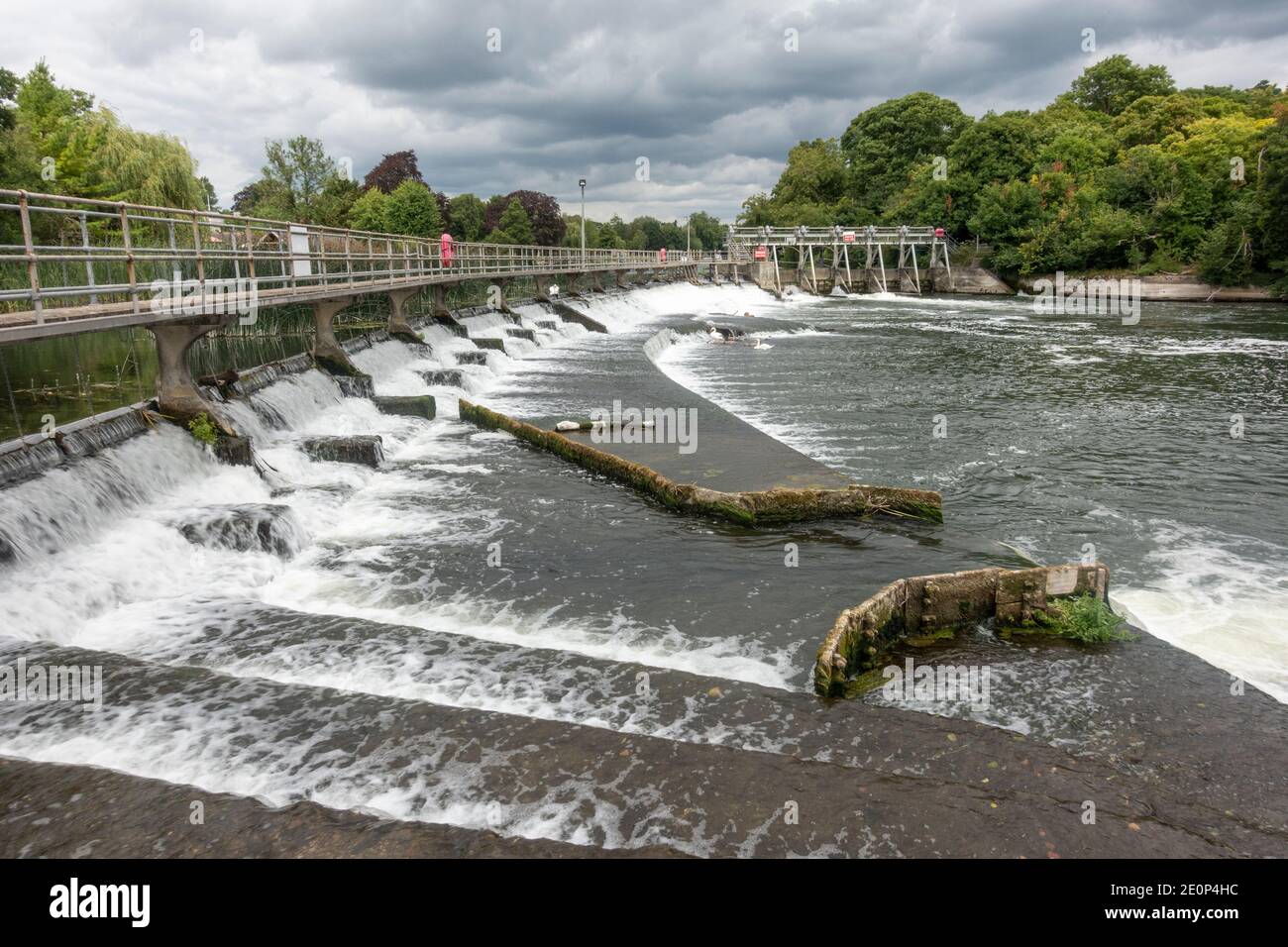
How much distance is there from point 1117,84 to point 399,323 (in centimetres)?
11925

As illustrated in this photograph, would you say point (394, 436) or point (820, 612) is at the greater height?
point (394, 436)

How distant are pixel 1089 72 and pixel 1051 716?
437 feet

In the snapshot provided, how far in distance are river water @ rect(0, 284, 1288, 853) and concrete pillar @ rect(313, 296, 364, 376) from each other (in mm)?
1161

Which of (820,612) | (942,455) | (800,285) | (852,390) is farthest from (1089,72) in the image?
(820,612)

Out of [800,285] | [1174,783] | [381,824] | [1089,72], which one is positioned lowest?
[1174,783]

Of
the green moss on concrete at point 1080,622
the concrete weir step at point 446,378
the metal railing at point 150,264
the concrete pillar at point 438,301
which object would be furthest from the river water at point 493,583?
the concrete pillar at point 438,301

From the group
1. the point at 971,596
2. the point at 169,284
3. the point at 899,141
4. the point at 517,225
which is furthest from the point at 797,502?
the point at 899,141

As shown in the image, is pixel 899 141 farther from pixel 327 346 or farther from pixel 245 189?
pixel 327 346

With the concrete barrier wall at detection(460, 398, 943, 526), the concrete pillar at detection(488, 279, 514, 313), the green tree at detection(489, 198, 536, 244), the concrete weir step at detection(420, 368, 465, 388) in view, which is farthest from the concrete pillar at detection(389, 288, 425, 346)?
the green tree at detection(489, 198, 536, 244)

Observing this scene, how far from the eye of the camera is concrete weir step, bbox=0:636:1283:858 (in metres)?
5.04

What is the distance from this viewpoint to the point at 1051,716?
260 inches

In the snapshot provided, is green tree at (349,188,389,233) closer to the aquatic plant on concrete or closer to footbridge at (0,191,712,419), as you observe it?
footbridge at (0,191,712,419)

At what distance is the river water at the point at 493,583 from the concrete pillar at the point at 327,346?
1.16 metres
